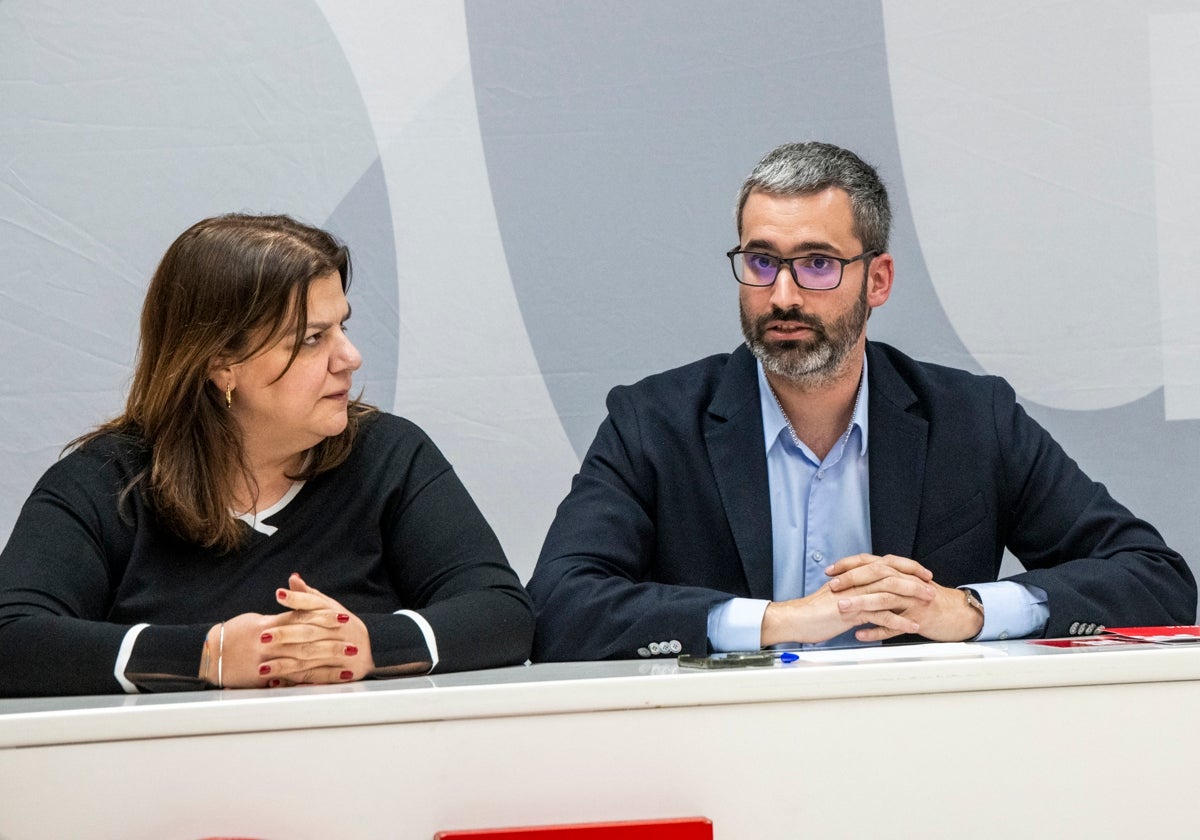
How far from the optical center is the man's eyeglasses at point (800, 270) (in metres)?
2.00

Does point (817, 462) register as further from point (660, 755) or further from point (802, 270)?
point (660, 755)

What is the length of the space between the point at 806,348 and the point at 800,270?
130 mm

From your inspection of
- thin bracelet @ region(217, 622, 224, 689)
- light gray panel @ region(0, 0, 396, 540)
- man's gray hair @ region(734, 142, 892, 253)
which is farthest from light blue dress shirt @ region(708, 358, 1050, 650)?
thin bracelet @ region(217, 622, 224, 689)

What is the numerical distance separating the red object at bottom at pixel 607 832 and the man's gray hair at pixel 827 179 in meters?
1.22

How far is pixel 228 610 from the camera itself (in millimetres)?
1688

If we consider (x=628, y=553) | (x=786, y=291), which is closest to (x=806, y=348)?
(x=786, y=291)

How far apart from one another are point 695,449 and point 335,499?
579 millimetres

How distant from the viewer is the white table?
1007mm

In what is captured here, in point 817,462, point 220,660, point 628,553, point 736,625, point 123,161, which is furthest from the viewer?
point 123,161

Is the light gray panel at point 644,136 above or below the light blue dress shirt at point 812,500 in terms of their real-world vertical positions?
above

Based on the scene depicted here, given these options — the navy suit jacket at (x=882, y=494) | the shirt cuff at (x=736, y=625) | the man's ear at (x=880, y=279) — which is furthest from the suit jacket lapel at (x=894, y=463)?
the shirt cuff at (x=736, y=625)

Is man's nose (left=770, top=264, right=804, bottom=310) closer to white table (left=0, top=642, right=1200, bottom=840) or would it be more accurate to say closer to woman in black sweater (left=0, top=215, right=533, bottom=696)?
woman in black sweater (left=0, top=215, right=533, bottom=696)

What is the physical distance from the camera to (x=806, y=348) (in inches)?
77.5

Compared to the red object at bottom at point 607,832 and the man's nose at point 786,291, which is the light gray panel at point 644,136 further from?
the red object at bottom at point 607,832
